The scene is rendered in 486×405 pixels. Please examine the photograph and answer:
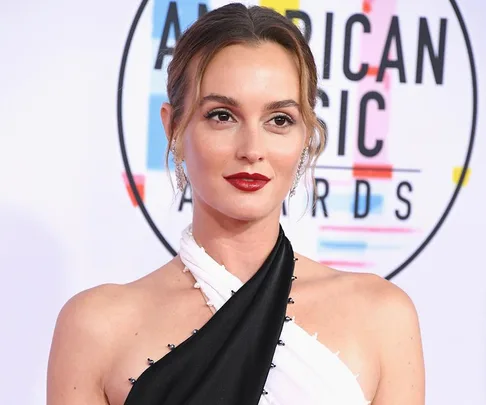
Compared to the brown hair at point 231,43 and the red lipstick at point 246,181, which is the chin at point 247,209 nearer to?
the red lipstick at point 246,181

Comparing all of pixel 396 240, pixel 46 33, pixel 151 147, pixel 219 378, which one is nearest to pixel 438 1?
pixel 396 240

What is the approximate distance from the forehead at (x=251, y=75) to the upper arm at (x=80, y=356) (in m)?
0.40

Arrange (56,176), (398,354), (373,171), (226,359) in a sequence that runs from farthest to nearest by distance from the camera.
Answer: (373,171), (56,176), (398,354), (226,359)

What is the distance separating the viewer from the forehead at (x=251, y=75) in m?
1.46

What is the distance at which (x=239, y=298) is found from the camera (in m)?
1.47

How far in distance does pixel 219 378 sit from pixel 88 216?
2.02ft

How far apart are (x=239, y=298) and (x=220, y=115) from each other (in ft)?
0.93

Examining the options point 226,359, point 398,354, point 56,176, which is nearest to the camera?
point 226,359

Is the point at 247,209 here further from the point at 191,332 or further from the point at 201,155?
the point at 191,332

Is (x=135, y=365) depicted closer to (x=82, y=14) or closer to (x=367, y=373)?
(x=367, y=373)

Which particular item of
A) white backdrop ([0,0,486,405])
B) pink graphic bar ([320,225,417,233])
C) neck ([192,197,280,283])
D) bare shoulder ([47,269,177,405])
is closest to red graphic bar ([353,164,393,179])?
pink graphic bar ([320,225,417,233])

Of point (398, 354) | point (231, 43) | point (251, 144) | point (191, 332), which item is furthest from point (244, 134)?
point (398, 354)

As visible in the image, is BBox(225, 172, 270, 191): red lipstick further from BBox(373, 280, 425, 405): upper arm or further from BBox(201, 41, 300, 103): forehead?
BBox(373, 280, 425, 405): upper arm

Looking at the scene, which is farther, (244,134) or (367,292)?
(367,292)
